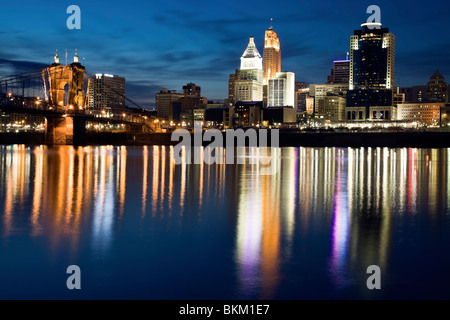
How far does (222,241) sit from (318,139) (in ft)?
322

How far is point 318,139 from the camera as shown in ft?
353

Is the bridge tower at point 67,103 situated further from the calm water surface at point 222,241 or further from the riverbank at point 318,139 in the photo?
the calm water surface at point 222,241

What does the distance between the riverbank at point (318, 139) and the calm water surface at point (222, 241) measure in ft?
240

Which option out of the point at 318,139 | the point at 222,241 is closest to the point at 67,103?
the point at 318,139

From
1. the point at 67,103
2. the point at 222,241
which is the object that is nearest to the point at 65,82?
the point at 67,103

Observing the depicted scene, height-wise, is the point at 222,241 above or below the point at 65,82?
below

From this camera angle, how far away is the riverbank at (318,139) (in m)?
90.9

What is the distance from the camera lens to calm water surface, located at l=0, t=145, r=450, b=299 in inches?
334

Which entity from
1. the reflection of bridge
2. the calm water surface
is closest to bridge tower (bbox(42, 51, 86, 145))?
the reflection of bridge

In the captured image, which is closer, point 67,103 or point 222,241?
point 222,241

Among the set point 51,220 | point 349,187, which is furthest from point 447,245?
point 349,187

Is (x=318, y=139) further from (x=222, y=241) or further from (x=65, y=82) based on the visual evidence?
(x=222, y=241)

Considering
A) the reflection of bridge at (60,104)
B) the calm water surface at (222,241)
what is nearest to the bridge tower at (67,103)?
the reflection of bridge at (60,104)
